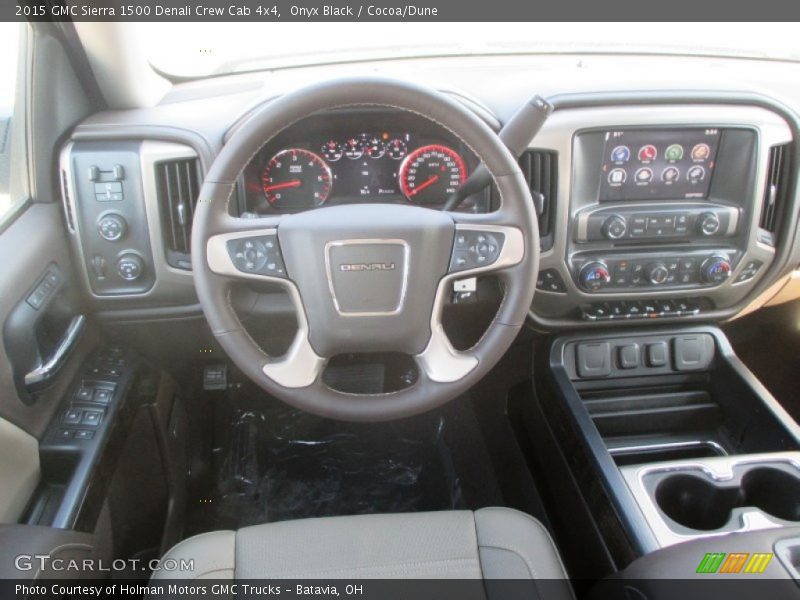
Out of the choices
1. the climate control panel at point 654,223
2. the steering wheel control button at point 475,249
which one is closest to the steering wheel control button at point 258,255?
the steering wheel control button at point 475,249

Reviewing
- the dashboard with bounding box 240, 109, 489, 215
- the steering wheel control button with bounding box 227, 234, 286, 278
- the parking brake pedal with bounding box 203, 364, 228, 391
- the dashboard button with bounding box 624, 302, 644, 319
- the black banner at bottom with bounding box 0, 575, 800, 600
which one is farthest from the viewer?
Result: the parking brake pedal with bounding box 203, 364, 228, 391

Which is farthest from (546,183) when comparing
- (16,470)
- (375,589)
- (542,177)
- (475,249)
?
(16,470)

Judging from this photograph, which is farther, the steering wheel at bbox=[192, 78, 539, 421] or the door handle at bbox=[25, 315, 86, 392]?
the door handle at bbox=[25, 315, 86, 392]

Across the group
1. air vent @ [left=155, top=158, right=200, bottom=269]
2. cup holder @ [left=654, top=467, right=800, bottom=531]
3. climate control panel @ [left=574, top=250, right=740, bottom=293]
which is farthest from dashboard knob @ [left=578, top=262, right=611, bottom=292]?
air vent @ [left=155, top=158, right=200, bottom=269]

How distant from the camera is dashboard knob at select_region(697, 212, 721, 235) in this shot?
1.66 m

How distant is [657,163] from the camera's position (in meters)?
1.64

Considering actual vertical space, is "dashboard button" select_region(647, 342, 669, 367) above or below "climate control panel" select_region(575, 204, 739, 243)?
below

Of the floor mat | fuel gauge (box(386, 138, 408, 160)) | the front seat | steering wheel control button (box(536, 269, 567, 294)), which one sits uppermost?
fuel gauge (box(386, 138, 408, 160))

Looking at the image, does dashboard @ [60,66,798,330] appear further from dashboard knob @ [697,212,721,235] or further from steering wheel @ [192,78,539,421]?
steering wheel @ [192,78,539,421]

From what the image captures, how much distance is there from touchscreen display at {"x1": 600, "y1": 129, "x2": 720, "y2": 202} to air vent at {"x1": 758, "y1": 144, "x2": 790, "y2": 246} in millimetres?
148

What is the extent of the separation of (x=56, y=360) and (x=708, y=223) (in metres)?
1.55

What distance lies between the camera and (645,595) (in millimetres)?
1140

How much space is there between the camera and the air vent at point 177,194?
1509 millimetres
